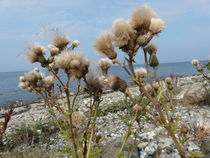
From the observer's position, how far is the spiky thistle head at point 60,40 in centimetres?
200

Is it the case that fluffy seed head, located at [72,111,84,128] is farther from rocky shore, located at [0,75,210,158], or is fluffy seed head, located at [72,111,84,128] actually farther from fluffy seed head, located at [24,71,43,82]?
fluffy seed head, located at [24,71,43,82]

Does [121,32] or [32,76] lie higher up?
[121,32]

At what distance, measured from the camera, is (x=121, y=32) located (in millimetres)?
1480

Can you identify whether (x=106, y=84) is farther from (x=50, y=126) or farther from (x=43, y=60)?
(x=50, y=126)

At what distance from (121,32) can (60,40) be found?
656mm

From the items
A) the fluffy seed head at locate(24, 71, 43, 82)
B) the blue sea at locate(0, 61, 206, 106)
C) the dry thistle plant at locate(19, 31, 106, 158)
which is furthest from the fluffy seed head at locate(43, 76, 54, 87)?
the blue sea at locate(0, 61, 206, 106)

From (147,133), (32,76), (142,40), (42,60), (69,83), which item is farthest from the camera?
(147,133)

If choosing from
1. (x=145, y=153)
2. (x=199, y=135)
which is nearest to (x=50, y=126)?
(x=145, y=153)

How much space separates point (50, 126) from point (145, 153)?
377cm

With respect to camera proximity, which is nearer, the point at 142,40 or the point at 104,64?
the point at 142,40

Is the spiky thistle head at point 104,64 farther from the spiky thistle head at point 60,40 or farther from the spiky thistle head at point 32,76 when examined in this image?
the spiky thistle head at point 32,76

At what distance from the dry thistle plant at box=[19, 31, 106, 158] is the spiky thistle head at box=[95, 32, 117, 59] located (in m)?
0.11

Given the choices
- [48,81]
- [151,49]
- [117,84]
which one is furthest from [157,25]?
[48,81]

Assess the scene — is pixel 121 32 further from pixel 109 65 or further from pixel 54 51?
pixel 54 51
